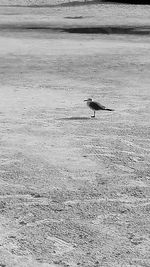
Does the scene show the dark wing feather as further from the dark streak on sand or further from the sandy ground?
the dark streak on sand

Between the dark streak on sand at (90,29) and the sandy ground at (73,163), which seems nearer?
the sandy ground at (73,163)

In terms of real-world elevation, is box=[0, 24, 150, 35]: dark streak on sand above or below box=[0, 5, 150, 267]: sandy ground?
above

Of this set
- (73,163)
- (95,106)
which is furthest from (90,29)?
(73,163)

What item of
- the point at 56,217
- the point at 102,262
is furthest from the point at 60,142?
the point at 102,262

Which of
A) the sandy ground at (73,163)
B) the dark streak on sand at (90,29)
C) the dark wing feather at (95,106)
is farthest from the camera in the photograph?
the dark streak on sand at (90,29)

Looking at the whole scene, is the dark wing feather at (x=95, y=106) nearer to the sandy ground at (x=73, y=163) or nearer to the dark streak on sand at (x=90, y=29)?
the sandy ground at (x=73, y=163)

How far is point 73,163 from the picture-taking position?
891 centimetres

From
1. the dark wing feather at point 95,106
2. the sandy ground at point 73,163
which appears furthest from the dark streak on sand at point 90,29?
the dark wing feather at point 95,106

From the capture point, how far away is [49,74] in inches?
658

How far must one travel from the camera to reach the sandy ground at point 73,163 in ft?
20.2

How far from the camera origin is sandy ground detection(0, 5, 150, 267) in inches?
242

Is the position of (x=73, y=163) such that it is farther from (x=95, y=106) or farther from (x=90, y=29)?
(x=90, y=29)

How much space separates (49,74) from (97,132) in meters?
6.37

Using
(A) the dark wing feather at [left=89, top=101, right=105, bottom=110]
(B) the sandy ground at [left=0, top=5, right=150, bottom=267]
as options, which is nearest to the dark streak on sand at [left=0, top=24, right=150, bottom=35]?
(B) the sandy ground at [left=0, top=5, right=150, bottom=267]
